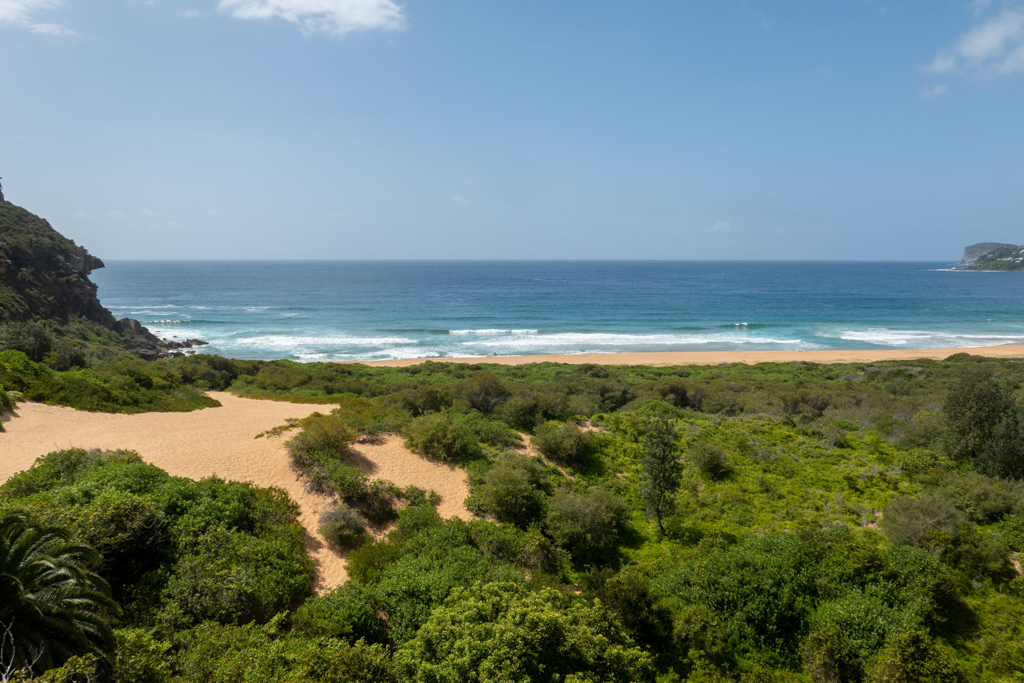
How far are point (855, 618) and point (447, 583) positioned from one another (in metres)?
7.27

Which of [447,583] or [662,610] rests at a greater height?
[447,583]

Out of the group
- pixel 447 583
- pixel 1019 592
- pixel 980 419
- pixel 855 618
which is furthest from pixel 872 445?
pixel 447 583

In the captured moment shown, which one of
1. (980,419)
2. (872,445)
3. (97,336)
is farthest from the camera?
(97,336)

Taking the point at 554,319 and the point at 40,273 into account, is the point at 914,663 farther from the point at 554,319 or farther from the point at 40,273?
the point at 554,319

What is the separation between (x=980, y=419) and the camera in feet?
46.5

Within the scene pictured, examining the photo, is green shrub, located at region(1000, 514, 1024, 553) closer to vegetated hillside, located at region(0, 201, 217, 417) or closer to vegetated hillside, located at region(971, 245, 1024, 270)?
vegetated hillside, located at region(0, 201, 217, 417)

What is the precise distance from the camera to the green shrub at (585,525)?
1125 centimetres

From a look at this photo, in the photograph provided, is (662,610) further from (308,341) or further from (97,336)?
(308,341)

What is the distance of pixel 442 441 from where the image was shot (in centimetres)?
1559

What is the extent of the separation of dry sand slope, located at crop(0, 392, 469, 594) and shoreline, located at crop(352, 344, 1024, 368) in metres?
24.4

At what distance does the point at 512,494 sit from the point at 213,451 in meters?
9.78

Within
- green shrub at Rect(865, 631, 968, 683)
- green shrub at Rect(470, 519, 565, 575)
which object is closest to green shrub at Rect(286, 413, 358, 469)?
green shrub at Rect(470, 519, 565, 575)

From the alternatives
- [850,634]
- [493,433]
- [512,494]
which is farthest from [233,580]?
[850,634]

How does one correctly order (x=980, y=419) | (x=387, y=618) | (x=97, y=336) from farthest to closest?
1. (x=97, y=336)
2. (x=980, y=419)
3. (x=387, y=618)
